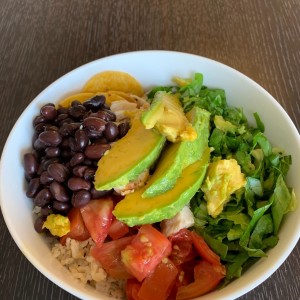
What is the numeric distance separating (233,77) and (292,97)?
405 millimetres

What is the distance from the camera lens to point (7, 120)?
7.07ft

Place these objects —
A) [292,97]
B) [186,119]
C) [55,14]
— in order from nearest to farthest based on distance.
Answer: [186,119] → [292,97] → [55,14]

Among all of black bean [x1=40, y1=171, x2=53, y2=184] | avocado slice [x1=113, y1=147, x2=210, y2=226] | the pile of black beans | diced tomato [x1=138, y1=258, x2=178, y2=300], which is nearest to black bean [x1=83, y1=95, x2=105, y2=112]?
the pile of black beans

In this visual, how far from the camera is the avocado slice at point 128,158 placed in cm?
150

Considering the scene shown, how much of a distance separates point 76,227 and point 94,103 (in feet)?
1.69

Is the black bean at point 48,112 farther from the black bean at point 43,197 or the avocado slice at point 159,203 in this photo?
the avocado slice at point 159,203

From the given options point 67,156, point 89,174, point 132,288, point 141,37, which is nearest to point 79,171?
point 89,174

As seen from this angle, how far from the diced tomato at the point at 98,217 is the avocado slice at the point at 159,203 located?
0.23 feet

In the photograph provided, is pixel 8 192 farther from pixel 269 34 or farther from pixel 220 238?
pixel 269 34

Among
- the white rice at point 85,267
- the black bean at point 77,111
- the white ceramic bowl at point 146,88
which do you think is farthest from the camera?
the black bean at point 77,111

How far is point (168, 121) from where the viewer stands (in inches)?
62.7

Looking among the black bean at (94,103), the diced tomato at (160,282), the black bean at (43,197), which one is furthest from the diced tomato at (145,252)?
the black bean at (94,103)

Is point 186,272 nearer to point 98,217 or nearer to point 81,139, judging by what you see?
point 98,217

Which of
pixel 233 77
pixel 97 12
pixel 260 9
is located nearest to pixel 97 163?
pixel 233 77
